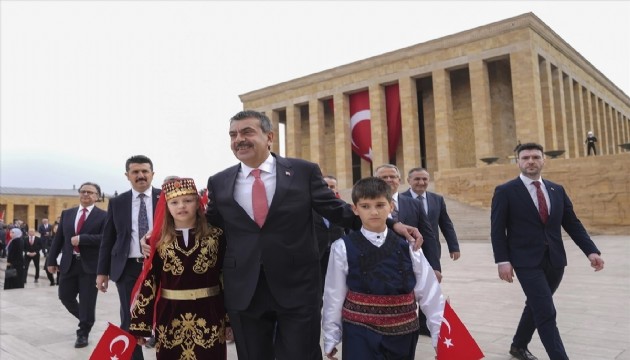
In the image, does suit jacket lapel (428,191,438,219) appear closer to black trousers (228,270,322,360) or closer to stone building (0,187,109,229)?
black trousers (228,270,322,360)

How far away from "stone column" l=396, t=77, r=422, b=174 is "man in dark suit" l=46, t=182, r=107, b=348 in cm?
2440

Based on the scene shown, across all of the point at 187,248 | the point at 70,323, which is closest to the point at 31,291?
the point at 70,323

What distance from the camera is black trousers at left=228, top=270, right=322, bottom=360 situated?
104 inches

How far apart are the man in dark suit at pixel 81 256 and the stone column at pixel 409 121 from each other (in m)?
24.4

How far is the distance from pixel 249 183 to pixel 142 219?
2.19 m

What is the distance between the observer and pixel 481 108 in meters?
26.1

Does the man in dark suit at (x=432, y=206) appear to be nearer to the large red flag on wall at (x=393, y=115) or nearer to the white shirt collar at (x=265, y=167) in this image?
the white shirt collar at (x=265, y=167)

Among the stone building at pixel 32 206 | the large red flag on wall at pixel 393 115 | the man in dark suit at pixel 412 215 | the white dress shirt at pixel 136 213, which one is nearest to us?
the white dress shirt at pixel 136 213

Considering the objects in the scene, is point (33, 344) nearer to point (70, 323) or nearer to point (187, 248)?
point (70, 323)

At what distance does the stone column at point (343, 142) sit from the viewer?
31.7 metres

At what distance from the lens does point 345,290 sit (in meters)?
2.76

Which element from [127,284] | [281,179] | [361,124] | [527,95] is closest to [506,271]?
[281,179]

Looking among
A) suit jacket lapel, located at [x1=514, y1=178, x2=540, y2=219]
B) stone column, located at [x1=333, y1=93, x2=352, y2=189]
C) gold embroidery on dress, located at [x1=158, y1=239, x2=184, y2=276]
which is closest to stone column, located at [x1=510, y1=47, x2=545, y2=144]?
stone column, located at [x1=333, y1=93, x2=352, y2=189]

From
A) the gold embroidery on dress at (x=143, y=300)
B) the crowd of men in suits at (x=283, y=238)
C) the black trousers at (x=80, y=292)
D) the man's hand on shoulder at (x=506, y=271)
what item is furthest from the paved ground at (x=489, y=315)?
the gold embroidery on dress at (x=143, y=300)
